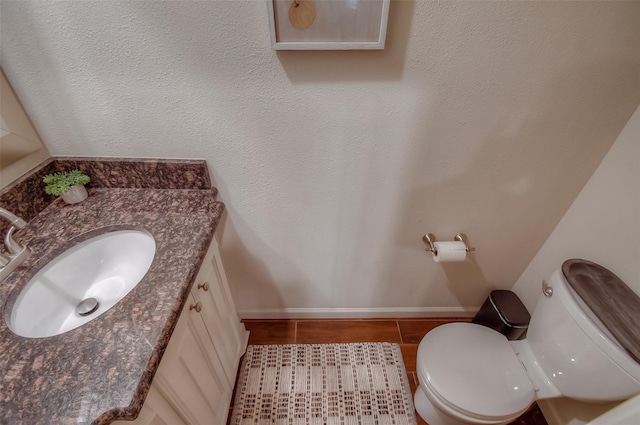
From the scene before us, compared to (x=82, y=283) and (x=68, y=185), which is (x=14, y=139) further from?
(x=82, y=283)

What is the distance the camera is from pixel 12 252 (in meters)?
0.74

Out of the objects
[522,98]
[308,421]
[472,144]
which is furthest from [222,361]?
[522,98]

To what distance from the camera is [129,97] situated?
33.0 inches

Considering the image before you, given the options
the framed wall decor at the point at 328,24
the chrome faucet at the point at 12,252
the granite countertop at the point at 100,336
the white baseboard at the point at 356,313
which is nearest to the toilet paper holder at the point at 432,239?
the white baseboard at the point at 356,313

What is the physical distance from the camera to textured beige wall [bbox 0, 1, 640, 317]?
0.73 m

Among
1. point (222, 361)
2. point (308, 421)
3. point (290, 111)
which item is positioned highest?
point (290, 111)

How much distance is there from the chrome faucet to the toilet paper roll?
4.46 ft

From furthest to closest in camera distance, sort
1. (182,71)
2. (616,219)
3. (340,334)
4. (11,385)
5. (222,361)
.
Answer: (340,334) → (222,361) → (616,219) → (182,71) → (11,385)

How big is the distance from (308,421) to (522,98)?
1.51 metres

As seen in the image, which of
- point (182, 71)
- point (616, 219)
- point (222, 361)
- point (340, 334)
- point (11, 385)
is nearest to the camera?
point (11, 385)

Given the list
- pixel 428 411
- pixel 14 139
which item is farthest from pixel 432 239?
pixel 14 139

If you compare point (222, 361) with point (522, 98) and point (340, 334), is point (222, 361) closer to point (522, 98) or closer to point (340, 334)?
point (340, 334)

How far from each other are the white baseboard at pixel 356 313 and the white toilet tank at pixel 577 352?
1.83 ft

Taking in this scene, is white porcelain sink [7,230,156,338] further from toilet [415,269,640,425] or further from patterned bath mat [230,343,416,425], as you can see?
toilet [415,269,640,425]
